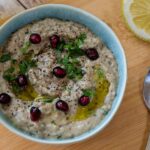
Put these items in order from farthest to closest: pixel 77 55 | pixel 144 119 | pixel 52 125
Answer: pixel 144 119
pixel 77 55
pixel 52 125

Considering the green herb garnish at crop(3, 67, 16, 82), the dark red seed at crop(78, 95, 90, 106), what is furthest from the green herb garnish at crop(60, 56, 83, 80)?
the green herb garnish at crop(3, 67, 16, 82)

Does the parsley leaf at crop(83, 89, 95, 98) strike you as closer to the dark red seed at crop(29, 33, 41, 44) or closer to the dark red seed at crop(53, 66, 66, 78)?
the dark red seed at crop(53, 66, 66, 78)

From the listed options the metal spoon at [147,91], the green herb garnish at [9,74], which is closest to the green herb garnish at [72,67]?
the green herb garnish at [9,74]

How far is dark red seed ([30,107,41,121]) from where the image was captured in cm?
170

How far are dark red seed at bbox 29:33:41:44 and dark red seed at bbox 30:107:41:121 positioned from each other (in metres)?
0.30

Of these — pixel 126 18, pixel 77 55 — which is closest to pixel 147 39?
pixel 126 18

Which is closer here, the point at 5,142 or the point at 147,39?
the point at 5,142

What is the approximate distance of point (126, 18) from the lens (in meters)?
2.07

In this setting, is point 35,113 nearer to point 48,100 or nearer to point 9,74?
point 48,100

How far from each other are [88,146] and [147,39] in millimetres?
584

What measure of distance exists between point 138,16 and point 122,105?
1.46ft

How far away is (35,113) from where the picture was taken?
1704 millimetres

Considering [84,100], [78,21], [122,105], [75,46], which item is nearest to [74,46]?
[75,46]

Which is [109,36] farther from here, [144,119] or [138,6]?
[144,119]
